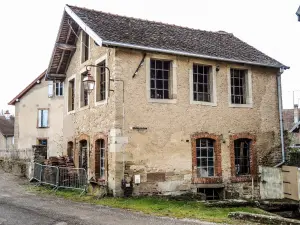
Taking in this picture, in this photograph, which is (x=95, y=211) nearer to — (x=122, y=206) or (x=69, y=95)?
(x=122, y=206)

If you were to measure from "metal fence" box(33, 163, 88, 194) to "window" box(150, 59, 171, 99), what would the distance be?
4.26 metres

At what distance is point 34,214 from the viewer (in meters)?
9.84

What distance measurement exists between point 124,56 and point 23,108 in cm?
2206

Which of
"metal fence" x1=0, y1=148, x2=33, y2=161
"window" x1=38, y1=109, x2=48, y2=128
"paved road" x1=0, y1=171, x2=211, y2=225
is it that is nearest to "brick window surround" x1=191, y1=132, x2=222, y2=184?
"paved road" x1=0, y1=171, x2=211, y2=225

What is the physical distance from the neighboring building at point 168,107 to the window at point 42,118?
14.8 meters

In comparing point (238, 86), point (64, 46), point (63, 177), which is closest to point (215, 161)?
point (238, 86)

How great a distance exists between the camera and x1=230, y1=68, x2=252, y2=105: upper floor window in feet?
52.3

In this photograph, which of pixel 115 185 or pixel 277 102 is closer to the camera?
pixel 115 185

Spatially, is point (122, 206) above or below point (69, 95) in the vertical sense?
below

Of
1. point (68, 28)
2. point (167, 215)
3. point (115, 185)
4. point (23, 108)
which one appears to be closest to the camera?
point (167, 215)

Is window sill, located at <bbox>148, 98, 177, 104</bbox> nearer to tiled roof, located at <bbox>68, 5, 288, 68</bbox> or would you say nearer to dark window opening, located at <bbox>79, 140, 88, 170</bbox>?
tiled roof, located at <bbox>68, 5, 288, 68</bbox>

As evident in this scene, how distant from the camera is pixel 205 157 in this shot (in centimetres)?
1488

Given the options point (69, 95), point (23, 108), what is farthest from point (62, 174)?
point (23, 108)

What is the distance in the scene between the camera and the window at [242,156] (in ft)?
51.3
